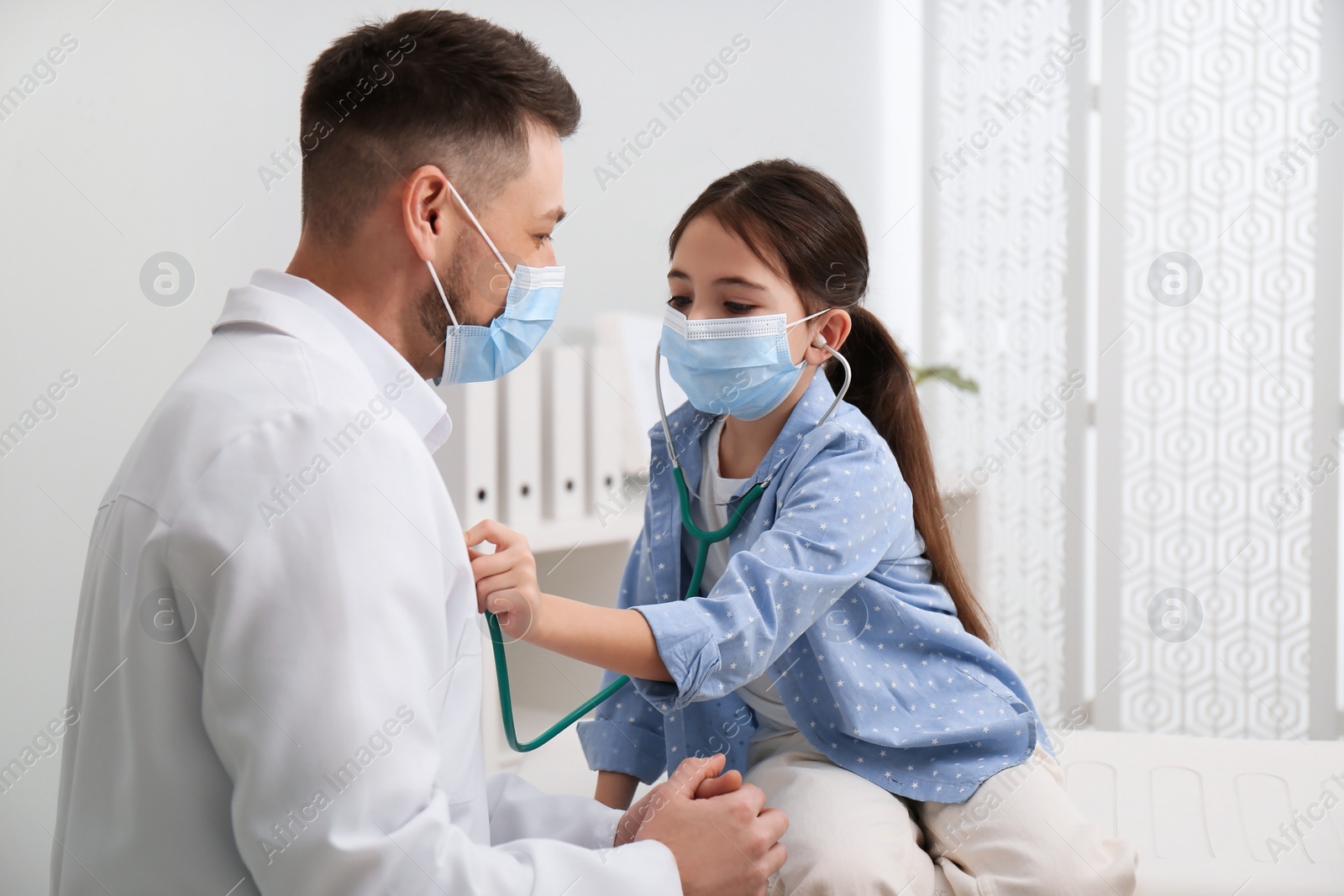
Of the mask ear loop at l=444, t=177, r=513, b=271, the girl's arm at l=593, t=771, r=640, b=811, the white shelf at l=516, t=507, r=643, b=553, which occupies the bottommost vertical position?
the girl's arm at l=593, t=771, r=640, b=811

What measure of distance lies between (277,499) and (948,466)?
296 cm

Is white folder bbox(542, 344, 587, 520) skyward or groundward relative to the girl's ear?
groundward

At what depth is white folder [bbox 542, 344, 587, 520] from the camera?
1838mm

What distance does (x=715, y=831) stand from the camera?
96 centimetres

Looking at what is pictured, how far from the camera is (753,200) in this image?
4.38ft

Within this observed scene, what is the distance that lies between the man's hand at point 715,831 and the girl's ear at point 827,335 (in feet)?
1.94

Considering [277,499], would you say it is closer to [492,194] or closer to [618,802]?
[492,194]

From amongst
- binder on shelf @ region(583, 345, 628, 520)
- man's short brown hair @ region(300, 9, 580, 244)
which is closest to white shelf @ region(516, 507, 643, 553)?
binder on shelf @ region(583, 345, 628, 520)

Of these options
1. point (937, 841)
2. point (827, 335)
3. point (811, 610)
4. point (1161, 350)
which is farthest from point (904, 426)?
point (1161, 350)

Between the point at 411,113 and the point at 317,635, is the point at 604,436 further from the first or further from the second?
the point at 317,635

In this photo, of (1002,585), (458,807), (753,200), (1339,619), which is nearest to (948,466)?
(1002,585)

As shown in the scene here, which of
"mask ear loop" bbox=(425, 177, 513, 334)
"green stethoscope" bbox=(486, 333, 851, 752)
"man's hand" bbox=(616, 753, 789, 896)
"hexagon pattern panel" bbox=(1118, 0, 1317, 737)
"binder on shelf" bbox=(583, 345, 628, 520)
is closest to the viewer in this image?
"man's hand" bbox=(616, 753, 789, 896)

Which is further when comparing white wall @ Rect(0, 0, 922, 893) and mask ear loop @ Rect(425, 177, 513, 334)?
white wall @ Rect(0, 0, 922, 893)

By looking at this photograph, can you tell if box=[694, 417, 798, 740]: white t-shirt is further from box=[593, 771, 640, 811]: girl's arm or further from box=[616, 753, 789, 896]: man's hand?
box=[616, 753, 789, 896]: man's hand
